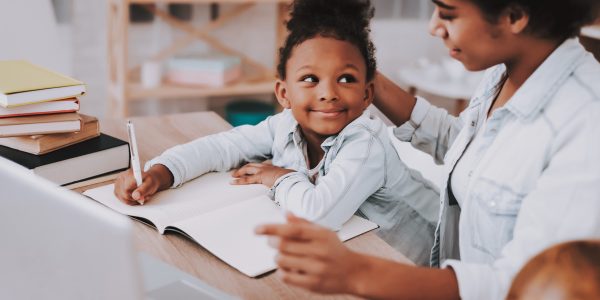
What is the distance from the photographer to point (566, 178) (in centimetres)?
84

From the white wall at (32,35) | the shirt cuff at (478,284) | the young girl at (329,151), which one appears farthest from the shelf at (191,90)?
the shirt cuff at (478,284)

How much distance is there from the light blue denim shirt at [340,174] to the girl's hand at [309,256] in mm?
339

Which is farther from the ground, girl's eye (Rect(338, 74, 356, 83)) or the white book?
girl's eye (Rect(338, 74, 356, 83))

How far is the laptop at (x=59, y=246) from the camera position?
2.00 feet

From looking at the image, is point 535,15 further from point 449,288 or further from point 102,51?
point 102,51

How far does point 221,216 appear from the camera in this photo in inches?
43.8

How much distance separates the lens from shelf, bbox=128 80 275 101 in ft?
10.3

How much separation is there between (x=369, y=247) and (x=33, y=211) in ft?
1.78

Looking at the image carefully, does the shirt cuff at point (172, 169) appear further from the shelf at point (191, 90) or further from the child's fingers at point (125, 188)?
the shelf at point (191, 90)

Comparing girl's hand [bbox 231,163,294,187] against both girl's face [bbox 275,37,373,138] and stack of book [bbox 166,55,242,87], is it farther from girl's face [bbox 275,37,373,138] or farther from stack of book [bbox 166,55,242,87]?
stack of book [bbox 166,55,242,87]

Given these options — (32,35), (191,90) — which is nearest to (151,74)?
(191,90)

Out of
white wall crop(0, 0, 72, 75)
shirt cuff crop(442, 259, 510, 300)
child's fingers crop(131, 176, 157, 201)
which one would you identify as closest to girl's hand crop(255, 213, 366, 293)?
shirt cuff crop(442, 259, 510, 300)

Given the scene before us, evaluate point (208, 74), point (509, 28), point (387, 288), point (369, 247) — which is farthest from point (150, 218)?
point (208, 74)

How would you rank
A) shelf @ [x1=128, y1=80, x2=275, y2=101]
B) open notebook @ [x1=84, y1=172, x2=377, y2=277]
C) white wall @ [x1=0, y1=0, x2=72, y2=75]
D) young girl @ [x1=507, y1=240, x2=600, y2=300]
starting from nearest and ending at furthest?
young girl @ [x1=507, y1=240, x2=600, y2=300]
open notebook @ [x1=84, y1=172, x2=377, y2=277]
white wall @ [x1=0, y1=0, x2=72, y2=75]
shelf @ [x1=128, y1=80, x2=275, y2=101]
